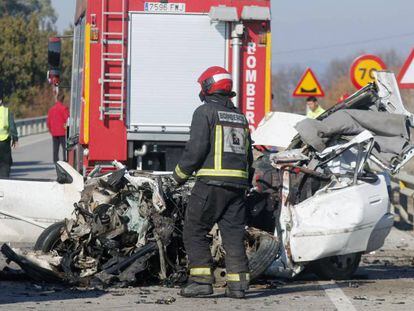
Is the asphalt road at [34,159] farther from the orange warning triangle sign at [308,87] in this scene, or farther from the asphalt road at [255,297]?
the asphalt road at [255,297]

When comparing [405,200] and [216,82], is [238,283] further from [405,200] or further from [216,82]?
[405,200]

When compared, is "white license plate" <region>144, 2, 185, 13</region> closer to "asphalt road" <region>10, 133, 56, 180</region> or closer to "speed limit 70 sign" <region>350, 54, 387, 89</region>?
"asphalt road" <region>10, 133, 56, 180</region>

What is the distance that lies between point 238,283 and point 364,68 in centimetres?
1071

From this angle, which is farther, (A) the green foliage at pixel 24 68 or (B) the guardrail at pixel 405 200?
(A) the green foliage at pixel 24 68

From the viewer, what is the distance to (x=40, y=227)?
10.9 m

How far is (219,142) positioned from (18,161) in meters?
22.6

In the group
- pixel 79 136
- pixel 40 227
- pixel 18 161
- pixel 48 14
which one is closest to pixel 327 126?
pixel 40 227

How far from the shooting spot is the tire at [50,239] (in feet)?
32.3

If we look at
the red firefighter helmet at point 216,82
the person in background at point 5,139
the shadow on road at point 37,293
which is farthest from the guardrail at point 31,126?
the red firefighter helmet at point 216,82

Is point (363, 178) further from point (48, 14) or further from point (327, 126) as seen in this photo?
point (48, 14)

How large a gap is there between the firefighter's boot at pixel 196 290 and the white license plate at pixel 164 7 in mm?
4450

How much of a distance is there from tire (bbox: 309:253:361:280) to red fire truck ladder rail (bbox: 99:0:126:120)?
3.38 meters

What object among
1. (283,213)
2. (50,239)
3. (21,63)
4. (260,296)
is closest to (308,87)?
Answer: (283,213)

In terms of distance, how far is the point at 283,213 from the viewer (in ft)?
31.6
